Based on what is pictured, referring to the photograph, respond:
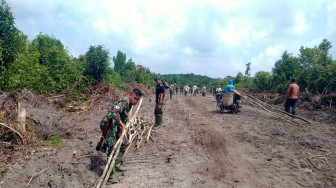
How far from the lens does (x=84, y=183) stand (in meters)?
4.82

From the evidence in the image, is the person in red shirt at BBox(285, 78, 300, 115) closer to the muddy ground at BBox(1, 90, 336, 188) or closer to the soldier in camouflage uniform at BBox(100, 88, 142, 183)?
the muddy ground at BBox(1, 90, 336, 188)

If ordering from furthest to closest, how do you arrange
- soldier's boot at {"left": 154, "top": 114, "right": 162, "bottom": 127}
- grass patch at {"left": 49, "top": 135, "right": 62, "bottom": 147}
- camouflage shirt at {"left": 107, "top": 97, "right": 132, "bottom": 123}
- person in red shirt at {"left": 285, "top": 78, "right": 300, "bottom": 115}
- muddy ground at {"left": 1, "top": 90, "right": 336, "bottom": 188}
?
person in red shirt at {"left": 285, "top": 78, "right": 300, "bottom": 115}, soldier's boot at {"left": 154, "top": 114, "right": 162, "bottom": 127}, grass patch at {"left": 49, "top": 135, "right": 62, "bottom": 147}, camouflage shirt at {"left": 107, "top": 97, "right": 132, "bottom": 123}, muddy ground at {"left": 1, "top": 90, "right": 336, "bottom": 188}

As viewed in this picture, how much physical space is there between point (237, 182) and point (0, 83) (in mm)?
10169

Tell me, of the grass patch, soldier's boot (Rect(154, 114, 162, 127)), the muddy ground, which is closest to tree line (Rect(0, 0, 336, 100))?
the muddy ground

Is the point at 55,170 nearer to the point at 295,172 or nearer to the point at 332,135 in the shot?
the point at 295,172

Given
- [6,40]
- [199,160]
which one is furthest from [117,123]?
[6,40]

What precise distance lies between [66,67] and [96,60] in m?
2.26

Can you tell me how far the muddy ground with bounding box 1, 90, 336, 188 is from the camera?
185 inches

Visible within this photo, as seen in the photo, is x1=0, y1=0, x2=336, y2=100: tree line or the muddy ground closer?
the muddy ground

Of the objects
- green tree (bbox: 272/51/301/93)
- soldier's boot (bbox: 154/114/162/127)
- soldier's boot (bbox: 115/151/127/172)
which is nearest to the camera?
soldier's boot (bbox: 115/151/127/172)

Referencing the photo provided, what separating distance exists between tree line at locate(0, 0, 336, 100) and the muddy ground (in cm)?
403

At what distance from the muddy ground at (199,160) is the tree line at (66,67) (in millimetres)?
4033

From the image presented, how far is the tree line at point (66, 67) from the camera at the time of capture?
34.0 ft

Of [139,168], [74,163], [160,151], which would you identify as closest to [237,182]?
[139,168]
